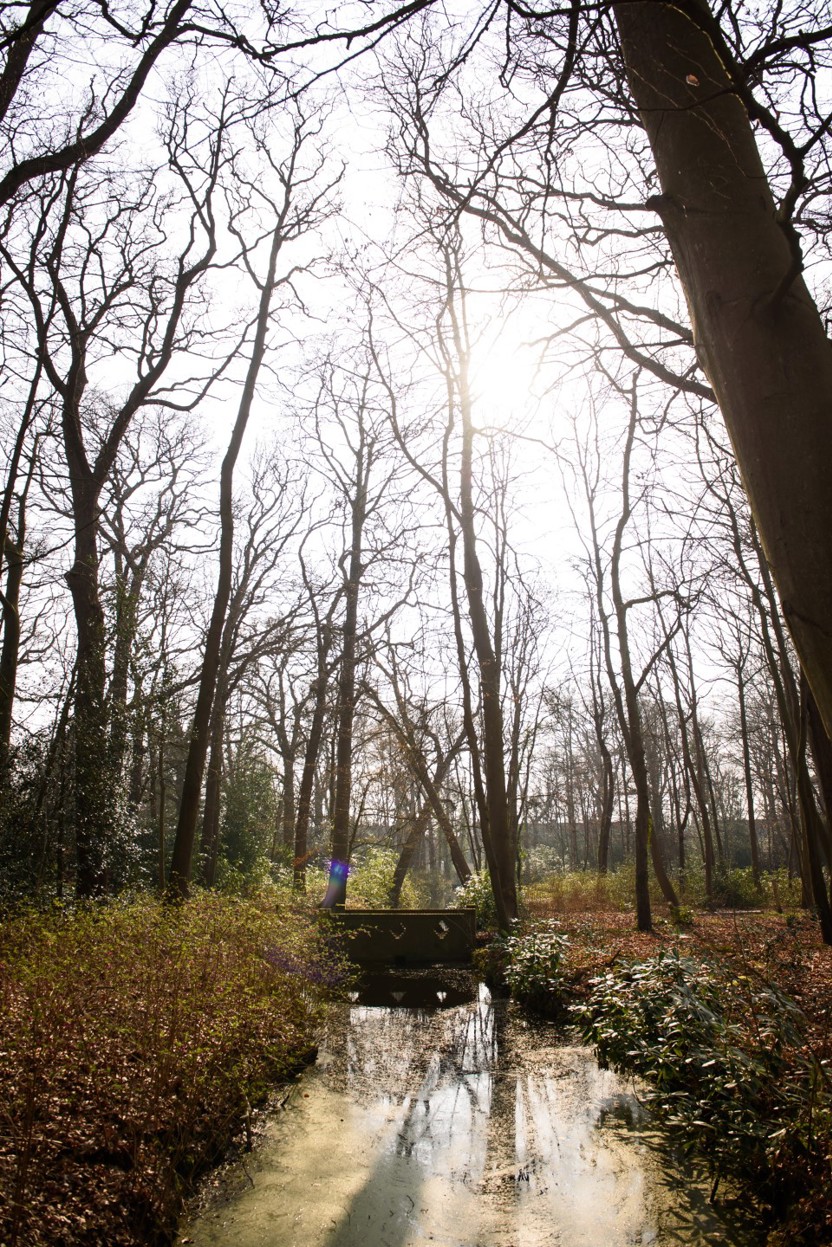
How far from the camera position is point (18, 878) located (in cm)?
1018

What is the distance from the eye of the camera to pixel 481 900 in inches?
581

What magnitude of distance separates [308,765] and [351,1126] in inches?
562

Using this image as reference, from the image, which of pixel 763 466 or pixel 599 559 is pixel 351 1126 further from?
pixel 599 559

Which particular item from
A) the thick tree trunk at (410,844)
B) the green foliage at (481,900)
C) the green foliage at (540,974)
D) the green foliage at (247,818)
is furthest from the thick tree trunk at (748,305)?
the green foliage at (247,818)

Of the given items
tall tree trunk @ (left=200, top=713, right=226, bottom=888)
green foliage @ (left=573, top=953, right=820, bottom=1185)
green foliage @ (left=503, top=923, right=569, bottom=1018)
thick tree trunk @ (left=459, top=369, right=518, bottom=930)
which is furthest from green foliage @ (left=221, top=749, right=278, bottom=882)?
green foliage @ (left=573, top=953, right=820, bottom=1185)

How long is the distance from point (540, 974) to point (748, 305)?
8.35 m

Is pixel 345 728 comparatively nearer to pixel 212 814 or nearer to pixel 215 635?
pixel 212 814

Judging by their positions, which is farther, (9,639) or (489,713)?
(489,713)

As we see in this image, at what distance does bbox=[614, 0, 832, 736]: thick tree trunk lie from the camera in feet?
5.59

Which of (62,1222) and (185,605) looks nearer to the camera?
(62,1222)

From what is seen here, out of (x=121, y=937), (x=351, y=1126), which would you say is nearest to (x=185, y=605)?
(x=121, y=937)

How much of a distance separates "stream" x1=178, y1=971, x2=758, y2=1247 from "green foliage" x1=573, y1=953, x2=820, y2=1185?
279mm

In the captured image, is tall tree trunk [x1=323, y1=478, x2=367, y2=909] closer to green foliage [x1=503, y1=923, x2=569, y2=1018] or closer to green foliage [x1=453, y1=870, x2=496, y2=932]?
green foliage [x1=453, y1=870, x2=496, y2=932]

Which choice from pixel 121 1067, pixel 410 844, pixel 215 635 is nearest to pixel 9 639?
pixel 215 635
